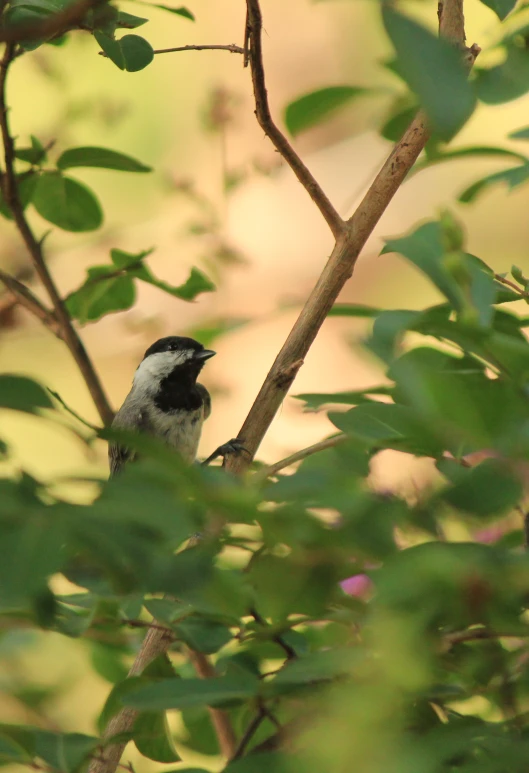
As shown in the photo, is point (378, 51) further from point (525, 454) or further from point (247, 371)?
point (525, 454)

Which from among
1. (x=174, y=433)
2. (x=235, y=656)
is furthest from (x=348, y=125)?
(x=235, y=656)

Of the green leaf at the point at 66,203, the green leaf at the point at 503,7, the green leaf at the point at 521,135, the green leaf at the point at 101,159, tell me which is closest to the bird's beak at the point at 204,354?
the green leaf at the point at 66,203

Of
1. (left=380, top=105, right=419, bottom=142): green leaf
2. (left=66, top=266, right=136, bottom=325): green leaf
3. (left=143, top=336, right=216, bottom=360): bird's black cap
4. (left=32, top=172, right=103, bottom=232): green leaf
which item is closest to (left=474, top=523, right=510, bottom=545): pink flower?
(left=380, top=105, right=419, bottom=142): green leaf

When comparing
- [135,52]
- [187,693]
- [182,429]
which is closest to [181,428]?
[182,429]

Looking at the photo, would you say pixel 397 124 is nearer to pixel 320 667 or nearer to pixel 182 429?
pixel 320 667

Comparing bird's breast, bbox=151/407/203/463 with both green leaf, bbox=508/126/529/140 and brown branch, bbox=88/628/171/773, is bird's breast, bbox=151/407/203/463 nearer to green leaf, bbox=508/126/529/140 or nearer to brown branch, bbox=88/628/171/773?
brown branch, bbox=88/628/171/773

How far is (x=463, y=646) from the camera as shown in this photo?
0.46 metres

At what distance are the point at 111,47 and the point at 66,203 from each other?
0.37 m

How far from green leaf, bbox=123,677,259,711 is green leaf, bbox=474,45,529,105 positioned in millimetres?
421

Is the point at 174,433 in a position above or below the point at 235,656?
above

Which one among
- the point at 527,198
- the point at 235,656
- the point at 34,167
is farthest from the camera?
the point at 527,198

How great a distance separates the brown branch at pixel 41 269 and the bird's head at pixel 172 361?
1.21 meters

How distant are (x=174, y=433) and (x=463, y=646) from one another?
68.8 inches

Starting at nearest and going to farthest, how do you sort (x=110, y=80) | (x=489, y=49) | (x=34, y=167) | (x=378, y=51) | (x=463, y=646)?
(x=463, y=646) → (x=489, y=49) → (x=34, y=167) → (x=378, y=51) → (x=110, y=80)
